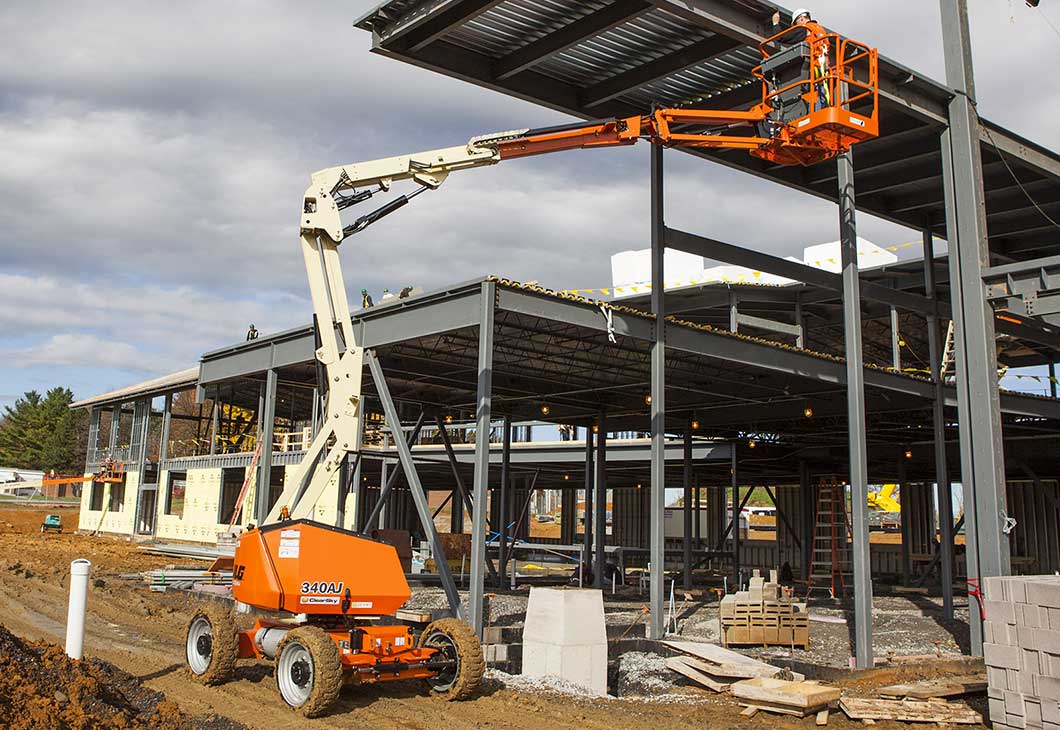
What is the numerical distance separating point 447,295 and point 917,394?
11.8 m

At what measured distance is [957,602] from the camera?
83.9 ft

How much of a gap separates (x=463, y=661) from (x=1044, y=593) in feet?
23.2

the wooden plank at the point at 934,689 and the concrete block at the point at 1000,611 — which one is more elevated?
the concrete block at the point at 1000,611

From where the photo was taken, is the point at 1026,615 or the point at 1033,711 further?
the point at 1026,615

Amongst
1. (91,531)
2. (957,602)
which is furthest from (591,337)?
(91,531)

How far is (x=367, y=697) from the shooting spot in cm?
1116

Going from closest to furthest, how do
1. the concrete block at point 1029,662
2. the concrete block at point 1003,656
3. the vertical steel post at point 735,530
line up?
the concrete block at point 1029,662 → the concrete block at point 1003,656 → the vertical steel post at point 735,530

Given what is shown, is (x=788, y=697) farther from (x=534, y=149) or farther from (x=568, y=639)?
(x=534, y=149)

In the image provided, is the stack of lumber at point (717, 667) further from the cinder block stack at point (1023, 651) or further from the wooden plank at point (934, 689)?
the cinder block stack at point (1023, 651)

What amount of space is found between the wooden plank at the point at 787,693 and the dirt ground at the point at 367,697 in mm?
221

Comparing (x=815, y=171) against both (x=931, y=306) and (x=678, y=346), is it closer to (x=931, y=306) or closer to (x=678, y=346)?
(x=931, y=306)

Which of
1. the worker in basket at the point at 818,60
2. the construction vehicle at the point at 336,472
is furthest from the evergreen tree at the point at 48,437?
the worker in basket at the point at 818,60

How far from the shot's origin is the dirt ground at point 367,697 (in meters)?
10.0

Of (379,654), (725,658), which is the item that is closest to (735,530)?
(725,658)
